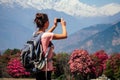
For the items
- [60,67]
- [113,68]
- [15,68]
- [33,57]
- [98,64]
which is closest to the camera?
[33,57]

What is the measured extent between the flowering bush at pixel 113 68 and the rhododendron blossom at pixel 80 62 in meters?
2.80

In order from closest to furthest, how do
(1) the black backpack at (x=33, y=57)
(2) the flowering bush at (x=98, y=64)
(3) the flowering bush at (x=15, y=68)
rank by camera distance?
(1) the black backpack at (x=33, y=57) < (3) the flowering bush at (x=15, y=68) < (2) the flowering bush at (x=98, y=64)

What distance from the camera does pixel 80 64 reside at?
157 feet

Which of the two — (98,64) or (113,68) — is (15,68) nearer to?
(98,64)

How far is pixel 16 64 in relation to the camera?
1905 inches

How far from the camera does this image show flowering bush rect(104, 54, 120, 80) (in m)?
42.8

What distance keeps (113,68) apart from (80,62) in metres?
5.89

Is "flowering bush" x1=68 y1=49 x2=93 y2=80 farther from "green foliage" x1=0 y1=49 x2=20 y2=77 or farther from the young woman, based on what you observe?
→ the young woman

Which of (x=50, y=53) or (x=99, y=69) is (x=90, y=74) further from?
(x=50, y=53)

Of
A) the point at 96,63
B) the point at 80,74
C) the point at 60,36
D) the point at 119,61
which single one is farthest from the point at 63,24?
the point at 96,63

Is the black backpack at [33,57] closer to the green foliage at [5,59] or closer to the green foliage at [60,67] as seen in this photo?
the green foliage at [5,59]

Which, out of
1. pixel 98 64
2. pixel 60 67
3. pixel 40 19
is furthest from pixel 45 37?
pixel 98 64

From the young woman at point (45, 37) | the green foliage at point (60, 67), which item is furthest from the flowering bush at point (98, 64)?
the young woman at point (45, 37)

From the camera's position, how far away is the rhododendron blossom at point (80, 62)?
47.5 m
